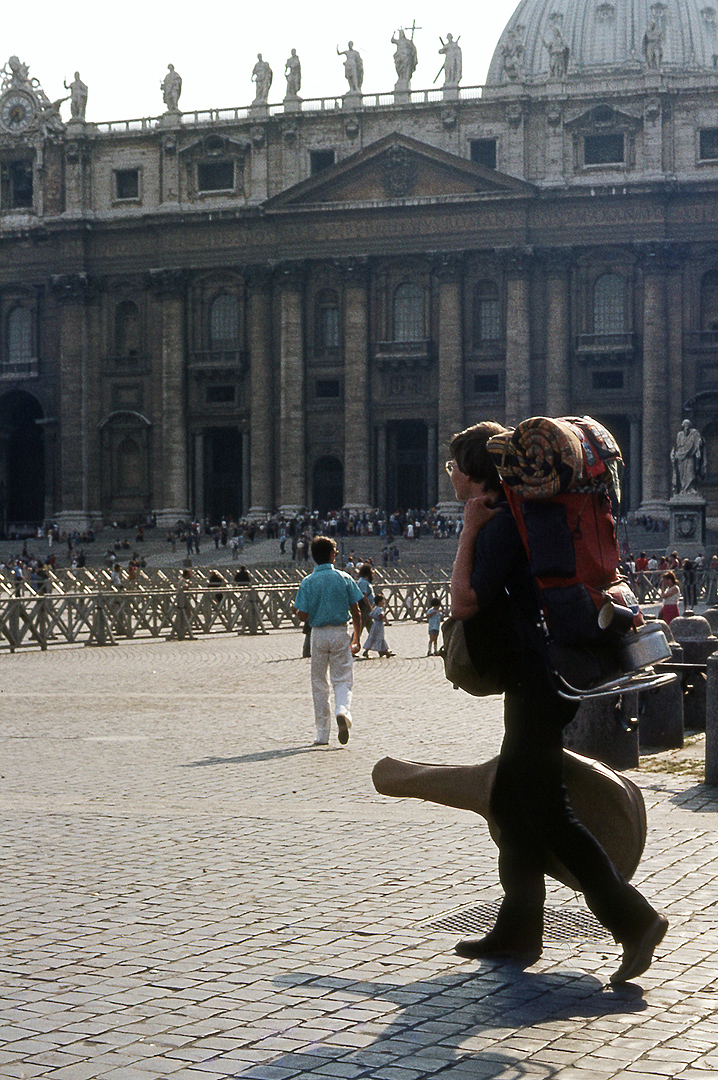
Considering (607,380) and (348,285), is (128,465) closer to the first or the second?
(348,285)

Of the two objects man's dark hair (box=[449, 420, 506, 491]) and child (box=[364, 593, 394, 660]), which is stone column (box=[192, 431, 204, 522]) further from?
man's dark hair (box=[449, 420, 506, 491])

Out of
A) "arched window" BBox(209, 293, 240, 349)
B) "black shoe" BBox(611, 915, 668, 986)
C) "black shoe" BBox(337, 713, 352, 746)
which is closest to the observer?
"black shoe" BBox(611, 915, 668, 986)

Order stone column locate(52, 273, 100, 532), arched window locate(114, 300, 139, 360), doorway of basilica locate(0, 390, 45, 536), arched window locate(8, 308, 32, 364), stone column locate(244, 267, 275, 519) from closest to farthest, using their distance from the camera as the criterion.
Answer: stone column locate(244, 267, 275, 519), stone column locate(52, 273, 100, 532), arched window locate(114, 300, 139, 360), arched window locate(8, 308, 32, 364), doorway of basilica locate(0, 390, 45, 536)

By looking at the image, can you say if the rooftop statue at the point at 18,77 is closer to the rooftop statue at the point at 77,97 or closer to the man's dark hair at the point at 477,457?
the rooftop statue at the point at 77,97

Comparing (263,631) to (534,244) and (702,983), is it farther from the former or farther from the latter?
(534,244)

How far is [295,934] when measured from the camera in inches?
284

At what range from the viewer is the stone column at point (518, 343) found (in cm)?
7131

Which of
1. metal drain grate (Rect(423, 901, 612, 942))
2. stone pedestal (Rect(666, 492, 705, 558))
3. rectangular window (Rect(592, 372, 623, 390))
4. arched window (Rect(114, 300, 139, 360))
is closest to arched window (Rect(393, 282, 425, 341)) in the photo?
rectangular window (Rect(592, 372, 623, 390))

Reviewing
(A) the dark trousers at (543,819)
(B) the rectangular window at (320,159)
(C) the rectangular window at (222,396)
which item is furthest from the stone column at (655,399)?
(A) the dark trousers at (543,819)

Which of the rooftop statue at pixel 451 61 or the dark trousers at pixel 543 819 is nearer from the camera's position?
the dark trousers at pixel 543 819

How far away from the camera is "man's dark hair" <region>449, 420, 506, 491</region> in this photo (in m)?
6.62

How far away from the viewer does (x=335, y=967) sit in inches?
261

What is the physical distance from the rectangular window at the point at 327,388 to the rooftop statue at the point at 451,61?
548 inches

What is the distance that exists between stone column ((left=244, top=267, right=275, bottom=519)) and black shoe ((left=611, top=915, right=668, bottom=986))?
222 ft
